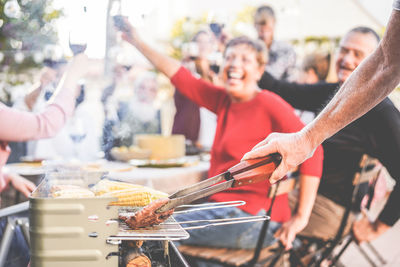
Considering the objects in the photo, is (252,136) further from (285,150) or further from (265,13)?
(265,13)

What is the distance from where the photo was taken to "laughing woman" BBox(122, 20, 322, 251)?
2.25m

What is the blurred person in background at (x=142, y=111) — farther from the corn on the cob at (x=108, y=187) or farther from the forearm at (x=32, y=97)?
the corn on the cob at (x=108, y=187)

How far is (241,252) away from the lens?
2.32 meters

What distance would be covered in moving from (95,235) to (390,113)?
179 cm

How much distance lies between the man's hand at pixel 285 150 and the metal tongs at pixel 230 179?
0.02 meters

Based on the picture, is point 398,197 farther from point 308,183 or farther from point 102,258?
point 102,258

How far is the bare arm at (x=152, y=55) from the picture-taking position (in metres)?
2.46

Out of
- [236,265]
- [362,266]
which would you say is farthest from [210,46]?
[236,265]

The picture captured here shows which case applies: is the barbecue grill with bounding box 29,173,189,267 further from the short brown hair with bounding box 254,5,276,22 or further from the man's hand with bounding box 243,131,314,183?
the short brown hair with bounding box 254,5,276,22

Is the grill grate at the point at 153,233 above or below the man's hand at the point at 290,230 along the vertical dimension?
above

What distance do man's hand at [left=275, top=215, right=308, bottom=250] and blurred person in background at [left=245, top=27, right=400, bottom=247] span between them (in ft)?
1.49

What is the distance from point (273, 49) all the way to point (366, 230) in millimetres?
2904

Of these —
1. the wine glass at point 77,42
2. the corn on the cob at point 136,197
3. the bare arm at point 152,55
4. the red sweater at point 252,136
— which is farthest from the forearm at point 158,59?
the corn on the cob at point 136,197

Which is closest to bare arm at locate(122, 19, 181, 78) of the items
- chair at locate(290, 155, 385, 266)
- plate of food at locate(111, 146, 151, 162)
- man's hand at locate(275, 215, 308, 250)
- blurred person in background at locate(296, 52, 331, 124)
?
plate of food at locate(111, 146, 151, 162)
